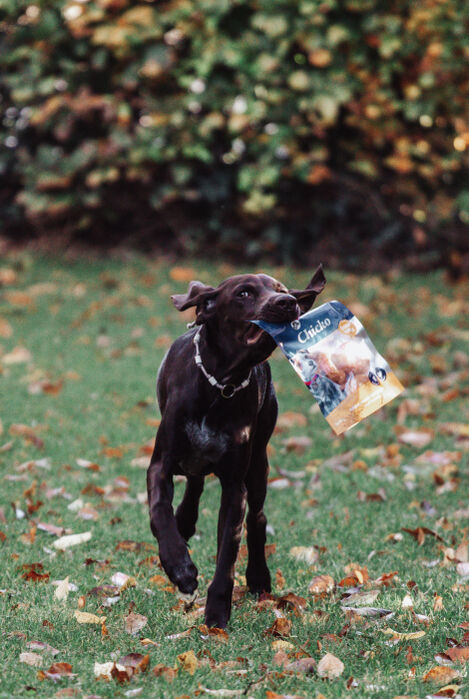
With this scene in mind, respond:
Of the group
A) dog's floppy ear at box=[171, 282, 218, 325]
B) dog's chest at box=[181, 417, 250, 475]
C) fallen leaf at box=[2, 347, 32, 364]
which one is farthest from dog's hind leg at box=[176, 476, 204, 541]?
fallen leaf at box=[2, 347, 32, 364]

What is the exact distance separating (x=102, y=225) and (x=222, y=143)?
1920mm

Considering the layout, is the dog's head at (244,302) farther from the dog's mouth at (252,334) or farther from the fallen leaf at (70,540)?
the fallen leaf at (70,540)

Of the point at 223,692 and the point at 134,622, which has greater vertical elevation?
the point at 223,692

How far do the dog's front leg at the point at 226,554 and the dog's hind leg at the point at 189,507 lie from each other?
0.43 metres

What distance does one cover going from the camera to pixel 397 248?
11.4 meters

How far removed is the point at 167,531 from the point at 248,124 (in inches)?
316

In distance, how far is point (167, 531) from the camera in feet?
11.3

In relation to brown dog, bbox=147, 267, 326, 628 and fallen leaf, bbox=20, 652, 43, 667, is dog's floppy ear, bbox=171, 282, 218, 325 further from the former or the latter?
fallen leaf, bbox=20, 652, 43, 667

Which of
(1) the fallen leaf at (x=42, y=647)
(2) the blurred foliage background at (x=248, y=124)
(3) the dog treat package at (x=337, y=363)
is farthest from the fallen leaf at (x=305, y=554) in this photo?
(2) the blurred foliage background at (x=248, y=124)

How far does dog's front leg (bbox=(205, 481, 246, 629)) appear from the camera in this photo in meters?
3.44

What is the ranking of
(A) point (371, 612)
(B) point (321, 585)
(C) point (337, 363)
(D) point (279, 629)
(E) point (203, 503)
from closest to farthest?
(C) point (337, 363) < (D) point (279, 629) < (A) point (371, 612) < (B) point (321, 585) < (E) point (203, 503)

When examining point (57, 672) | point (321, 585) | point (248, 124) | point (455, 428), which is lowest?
point (455, 428)

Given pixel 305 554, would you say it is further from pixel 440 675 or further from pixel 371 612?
pixel 440 675

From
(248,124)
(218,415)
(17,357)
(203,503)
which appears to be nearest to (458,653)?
(218,415)
